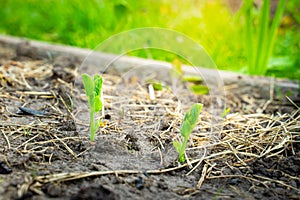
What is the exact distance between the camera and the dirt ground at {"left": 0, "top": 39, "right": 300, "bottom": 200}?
50.4 inches

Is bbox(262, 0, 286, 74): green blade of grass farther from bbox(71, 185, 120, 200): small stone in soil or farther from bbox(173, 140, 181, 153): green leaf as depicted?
bbox(71, 185, 120, 200): small stone in soil

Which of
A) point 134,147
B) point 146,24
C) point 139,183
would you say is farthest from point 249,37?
point 139,183

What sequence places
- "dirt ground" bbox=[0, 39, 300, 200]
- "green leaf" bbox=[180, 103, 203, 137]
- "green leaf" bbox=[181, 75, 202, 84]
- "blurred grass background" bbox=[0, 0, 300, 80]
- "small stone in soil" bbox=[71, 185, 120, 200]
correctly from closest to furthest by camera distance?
"small stone in soil" bbox=[71, 185, 120, 200]
"dirt ground" bbox=[0, 39, 300, 200]
"green leaf" bbox=[180, 103, 203, 137]
"green leaf" bbox=[181, 75, 202, 84]
"blurred grass background" bbox=[0, 0, 300, 80]

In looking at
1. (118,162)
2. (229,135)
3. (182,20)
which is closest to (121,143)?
(118,162)

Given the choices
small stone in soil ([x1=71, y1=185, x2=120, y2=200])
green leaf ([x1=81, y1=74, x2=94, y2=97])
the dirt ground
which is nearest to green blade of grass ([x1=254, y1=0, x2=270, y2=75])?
the dirt ground

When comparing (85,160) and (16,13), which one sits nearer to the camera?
(85,160)

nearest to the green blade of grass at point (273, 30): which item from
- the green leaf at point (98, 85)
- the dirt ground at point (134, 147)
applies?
the dirt ground at point (134, 147)

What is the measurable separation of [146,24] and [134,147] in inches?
74.3

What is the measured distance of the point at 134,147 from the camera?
1.57m

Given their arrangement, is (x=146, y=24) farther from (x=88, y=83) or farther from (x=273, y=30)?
(x=88, y=83)

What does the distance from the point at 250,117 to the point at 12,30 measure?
7.37 feet

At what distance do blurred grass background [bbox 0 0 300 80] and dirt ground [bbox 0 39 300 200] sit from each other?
67cm

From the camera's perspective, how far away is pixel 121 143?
1.57 metres

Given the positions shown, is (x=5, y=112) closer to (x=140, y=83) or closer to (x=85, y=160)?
(x=85, y=160)
